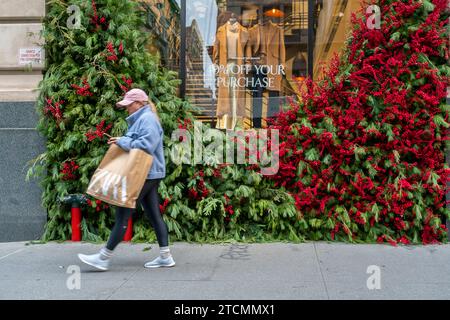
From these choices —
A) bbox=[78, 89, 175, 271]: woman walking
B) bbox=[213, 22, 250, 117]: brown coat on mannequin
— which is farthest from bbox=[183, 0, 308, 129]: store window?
bbox=[78, 89, 175, 271]: woman walking

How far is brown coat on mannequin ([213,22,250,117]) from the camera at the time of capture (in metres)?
7.89

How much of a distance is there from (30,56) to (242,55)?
3.06 meters

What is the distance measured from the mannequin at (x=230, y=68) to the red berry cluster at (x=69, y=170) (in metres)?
2.23

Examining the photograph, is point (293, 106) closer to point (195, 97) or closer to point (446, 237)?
point (195, 97)

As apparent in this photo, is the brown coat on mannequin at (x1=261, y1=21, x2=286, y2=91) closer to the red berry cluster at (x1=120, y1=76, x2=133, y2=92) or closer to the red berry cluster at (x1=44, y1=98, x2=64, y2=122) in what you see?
the red berry cluster at (x1=120, y1=76, x2=133, y2=92)

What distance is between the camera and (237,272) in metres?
5.21

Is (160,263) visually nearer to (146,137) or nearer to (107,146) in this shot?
(146,137)

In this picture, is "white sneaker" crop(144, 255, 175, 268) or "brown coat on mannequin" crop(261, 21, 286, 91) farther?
"brown coat on mannequin" crop(261, 21, 286, 91)

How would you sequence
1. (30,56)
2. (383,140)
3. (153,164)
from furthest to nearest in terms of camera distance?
(30,56) < (383,140) < (153,164)

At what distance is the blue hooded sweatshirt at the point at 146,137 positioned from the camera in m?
4.95

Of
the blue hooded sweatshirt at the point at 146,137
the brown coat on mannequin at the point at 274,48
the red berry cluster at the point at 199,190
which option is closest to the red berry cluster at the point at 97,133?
the red berry cluster at the point at 199,190

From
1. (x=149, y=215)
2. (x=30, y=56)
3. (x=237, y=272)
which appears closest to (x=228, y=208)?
(x=237, y=272)

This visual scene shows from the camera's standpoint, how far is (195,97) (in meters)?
7.71

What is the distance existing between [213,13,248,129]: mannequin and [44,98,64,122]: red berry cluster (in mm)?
2289
